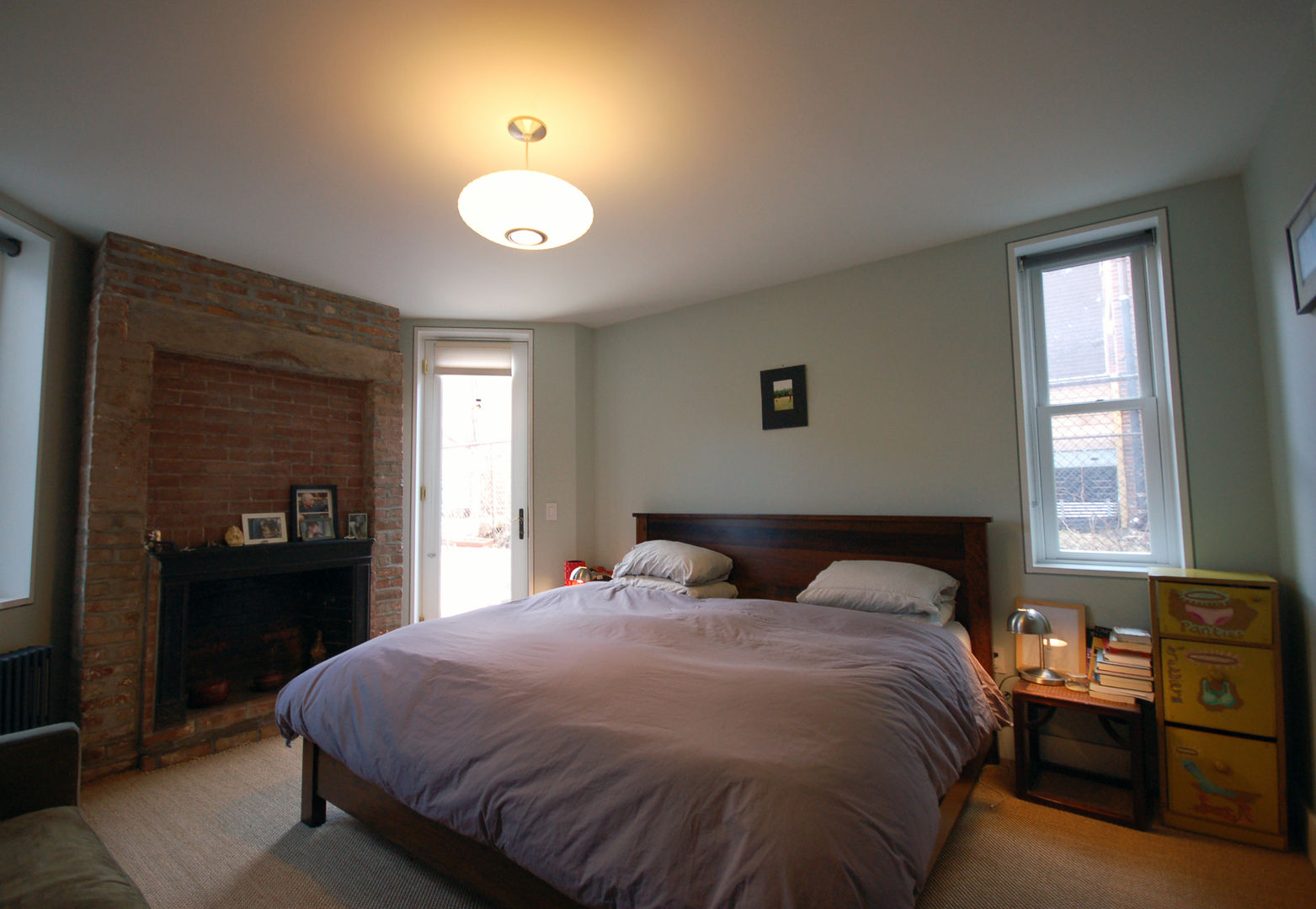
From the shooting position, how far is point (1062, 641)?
263 centimetres

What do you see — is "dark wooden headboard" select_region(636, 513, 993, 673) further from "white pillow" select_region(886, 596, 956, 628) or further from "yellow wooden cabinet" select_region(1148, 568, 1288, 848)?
"yellow wooden cabinet" select_region(1148, 568, 1288, 848)

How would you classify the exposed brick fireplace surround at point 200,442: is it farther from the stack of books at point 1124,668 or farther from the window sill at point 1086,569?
the stack of books at point 1124,668

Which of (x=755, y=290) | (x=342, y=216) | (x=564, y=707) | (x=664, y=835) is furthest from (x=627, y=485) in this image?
(x=664, y=835)

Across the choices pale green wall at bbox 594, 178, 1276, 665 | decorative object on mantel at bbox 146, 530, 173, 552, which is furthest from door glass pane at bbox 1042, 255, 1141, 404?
decorative object on mantel at bbox 146, 530, 173, 552

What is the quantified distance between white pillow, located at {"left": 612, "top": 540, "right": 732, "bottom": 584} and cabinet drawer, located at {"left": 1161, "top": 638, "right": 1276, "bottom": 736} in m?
1.99

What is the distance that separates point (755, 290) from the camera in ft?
12.4

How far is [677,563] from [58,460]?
3.10 meters

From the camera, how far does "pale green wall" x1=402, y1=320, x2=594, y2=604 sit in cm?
428

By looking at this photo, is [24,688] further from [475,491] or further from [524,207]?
[524,207]

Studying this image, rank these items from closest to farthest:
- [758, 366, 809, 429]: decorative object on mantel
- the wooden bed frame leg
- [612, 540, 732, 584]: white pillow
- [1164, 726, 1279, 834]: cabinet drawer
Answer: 1. [1164, 726, 1279, 834]: cabinet drawer
2. the wooden bed frame leg
3. [612, 540, 732, 584]: white pillow
4. [758, 366, 809, 429]: decorative object on mantel

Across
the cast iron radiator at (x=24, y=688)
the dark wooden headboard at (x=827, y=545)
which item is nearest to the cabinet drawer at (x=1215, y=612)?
the dark wooden headboard at (x=827, y=545)

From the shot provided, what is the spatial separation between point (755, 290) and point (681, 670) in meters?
2.68

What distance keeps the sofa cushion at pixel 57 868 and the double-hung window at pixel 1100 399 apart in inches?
133

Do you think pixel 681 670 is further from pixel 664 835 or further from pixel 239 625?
pixel 239 625
